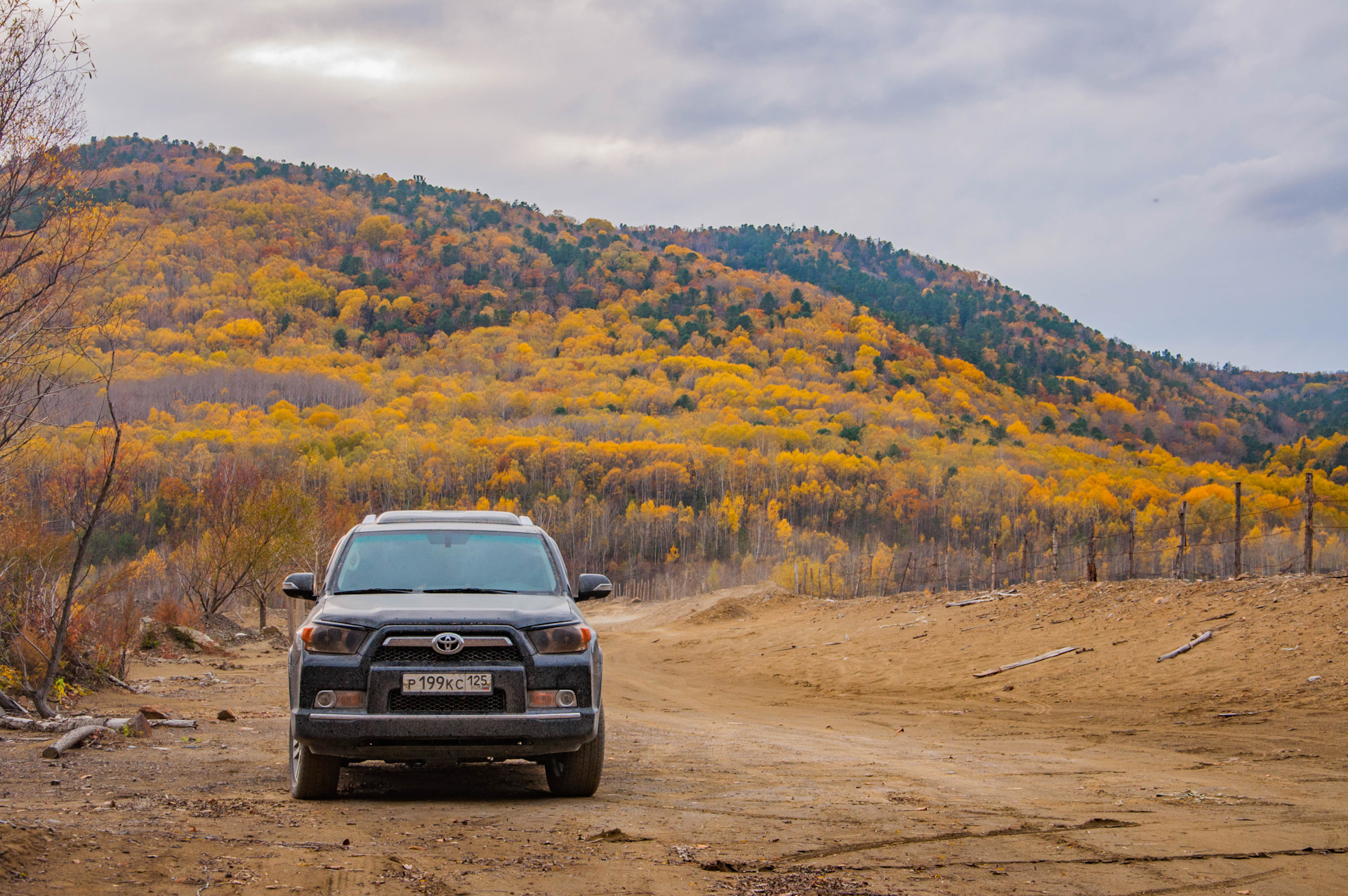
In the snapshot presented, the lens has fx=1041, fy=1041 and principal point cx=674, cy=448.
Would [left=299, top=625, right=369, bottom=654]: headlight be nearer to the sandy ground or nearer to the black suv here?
the black suv

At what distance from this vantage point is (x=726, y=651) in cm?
3309

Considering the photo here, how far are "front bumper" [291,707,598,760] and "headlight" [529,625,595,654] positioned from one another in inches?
17.4

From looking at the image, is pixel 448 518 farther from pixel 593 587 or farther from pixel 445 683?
pixel 445 683

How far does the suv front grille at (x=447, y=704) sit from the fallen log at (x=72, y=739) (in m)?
4.11

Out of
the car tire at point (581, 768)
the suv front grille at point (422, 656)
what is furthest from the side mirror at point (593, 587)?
the suv front grille at point (422, 656)

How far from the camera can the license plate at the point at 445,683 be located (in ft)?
22.8

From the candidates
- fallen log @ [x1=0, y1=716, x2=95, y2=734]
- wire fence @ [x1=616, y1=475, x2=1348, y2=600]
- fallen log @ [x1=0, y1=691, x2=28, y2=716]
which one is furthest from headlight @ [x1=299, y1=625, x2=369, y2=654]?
wire fence @ [x1=616, y1=475, x2=1348, y2=600]

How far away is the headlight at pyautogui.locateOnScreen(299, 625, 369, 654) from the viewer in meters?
7.05

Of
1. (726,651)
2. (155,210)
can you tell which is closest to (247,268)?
(155,210)

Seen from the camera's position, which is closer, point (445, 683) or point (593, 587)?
point (445, 683)

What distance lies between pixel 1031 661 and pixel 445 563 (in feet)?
53.2

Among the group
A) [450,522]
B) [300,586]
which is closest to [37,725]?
[300,586]

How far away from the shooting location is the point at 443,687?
697 cm

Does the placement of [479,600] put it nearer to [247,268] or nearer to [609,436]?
[609,436]
